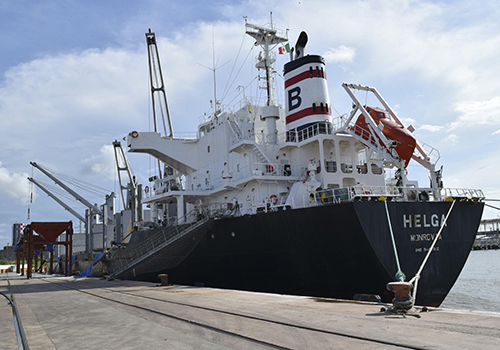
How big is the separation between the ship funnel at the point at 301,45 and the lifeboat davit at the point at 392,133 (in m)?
5.42

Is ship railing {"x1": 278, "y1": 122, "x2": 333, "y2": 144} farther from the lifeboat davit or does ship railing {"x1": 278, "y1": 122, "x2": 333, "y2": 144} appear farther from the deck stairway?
the deck stairway

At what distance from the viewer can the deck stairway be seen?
1912 centimetres

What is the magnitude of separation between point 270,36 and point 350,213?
564 inches

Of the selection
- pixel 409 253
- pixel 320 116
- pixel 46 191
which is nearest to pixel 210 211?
pixel 320 116

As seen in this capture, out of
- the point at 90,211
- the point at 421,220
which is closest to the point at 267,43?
the point at 421,220

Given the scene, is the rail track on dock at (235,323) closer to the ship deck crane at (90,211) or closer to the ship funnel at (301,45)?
the ship funnel at (301,45)

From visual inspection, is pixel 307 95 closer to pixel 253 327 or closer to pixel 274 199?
pixel 274 199

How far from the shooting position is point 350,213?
531 inches

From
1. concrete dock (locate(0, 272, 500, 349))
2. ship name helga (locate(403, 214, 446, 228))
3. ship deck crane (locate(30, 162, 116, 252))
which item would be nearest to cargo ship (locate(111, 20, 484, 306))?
ship name helga (locate(403, 214, 446, 228))

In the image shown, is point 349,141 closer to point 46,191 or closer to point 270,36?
point 270,36

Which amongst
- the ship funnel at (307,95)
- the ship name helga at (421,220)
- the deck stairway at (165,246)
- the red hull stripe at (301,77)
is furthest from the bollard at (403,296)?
the red hull stripe at (301,77)

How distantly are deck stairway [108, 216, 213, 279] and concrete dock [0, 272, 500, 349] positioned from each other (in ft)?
26.5

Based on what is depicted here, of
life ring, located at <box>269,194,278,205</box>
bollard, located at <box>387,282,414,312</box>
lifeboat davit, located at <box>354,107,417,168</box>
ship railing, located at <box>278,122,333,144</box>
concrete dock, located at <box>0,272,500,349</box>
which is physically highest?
ship railing, located at <box>278,122,333,144</box>

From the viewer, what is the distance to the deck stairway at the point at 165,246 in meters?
19.1
